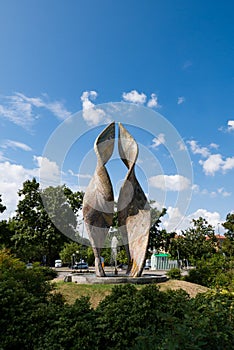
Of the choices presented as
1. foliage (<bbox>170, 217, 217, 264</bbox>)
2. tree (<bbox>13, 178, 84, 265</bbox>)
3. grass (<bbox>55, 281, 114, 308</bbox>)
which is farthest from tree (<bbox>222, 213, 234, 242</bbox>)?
grass (<bbox>55, 281, 114, 308</bbox>)

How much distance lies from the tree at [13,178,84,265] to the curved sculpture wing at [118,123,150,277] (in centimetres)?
1240

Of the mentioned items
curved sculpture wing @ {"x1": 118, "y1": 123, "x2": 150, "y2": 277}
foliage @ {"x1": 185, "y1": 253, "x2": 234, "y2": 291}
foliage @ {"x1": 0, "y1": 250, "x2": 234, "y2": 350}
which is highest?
curved sculpture wing @ {"x1": 118, "y1": 123, "x2": 150, "y2": 277}

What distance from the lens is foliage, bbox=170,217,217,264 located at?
27.5 m

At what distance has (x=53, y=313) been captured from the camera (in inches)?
190

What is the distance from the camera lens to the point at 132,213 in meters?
11.5

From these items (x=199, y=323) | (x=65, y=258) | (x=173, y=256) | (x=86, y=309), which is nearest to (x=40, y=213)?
(x=65, y=258)

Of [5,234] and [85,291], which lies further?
[5,234]

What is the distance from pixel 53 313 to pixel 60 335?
0.54 meters

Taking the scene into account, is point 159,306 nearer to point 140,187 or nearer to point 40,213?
point 140,187

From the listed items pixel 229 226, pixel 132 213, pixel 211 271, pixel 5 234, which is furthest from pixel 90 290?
pixel 229 226

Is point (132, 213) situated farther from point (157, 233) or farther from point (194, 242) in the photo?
point (194, 242)

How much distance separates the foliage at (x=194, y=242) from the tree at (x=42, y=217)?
9568mm

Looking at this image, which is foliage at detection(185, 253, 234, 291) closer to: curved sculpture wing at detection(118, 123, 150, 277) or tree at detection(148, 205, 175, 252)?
curved sculpture wing at detection(118, 123, 150, 277)

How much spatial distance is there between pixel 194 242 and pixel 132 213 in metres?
18.4
